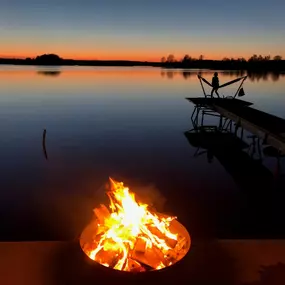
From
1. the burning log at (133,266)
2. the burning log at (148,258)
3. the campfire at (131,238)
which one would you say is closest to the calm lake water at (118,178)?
the campfire at (131,238)

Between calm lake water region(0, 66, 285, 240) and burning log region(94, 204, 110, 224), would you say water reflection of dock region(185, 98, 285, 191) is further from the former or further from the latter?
burning log region(94, 204, 110, 224)

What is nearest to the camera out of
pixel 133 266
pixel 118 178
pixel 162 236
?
pixel 133 266

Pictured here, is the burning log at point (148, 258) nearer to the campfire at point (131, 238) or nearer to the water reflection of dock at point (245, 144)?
the campfire at point (131, 238)

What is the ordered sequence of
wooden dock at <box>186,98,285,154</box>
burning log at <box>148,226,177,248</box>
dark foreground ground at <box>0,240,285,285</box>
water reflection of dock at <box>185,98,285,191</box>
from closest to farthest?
dark foreground ground at <box>0,240,285,285</box> → burning log at <box>148,226,177,248</box> → wooden dock at <box>186,98,285,154</box> → water reflection of dock at <box>185,98,285,191</box>

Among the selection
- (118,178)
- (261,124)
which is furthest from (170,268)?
(261,124)

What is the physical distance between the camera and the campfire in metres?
3.65

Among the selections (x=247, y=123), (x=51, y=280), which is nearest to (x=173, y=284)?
(x=51, y=280)

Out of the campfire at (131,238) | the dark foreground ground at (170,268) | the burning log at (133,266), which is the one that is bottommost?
the dark foreground ground at (170,268)

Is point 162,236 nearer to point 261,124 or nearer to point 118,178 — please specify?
point 118,178

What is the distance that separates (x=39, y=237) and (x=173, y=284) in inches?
213

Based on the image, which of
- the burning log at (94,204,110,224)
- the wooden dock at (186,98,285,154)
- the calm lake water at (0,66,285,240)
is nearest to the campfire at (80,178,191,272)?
the burning log at (94,204,110,224)

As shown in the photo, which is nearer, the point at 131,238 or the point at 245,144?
the point at 131,238

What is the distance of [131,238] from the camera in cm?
372

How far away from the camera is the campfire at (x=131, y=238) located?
3.65 meters
